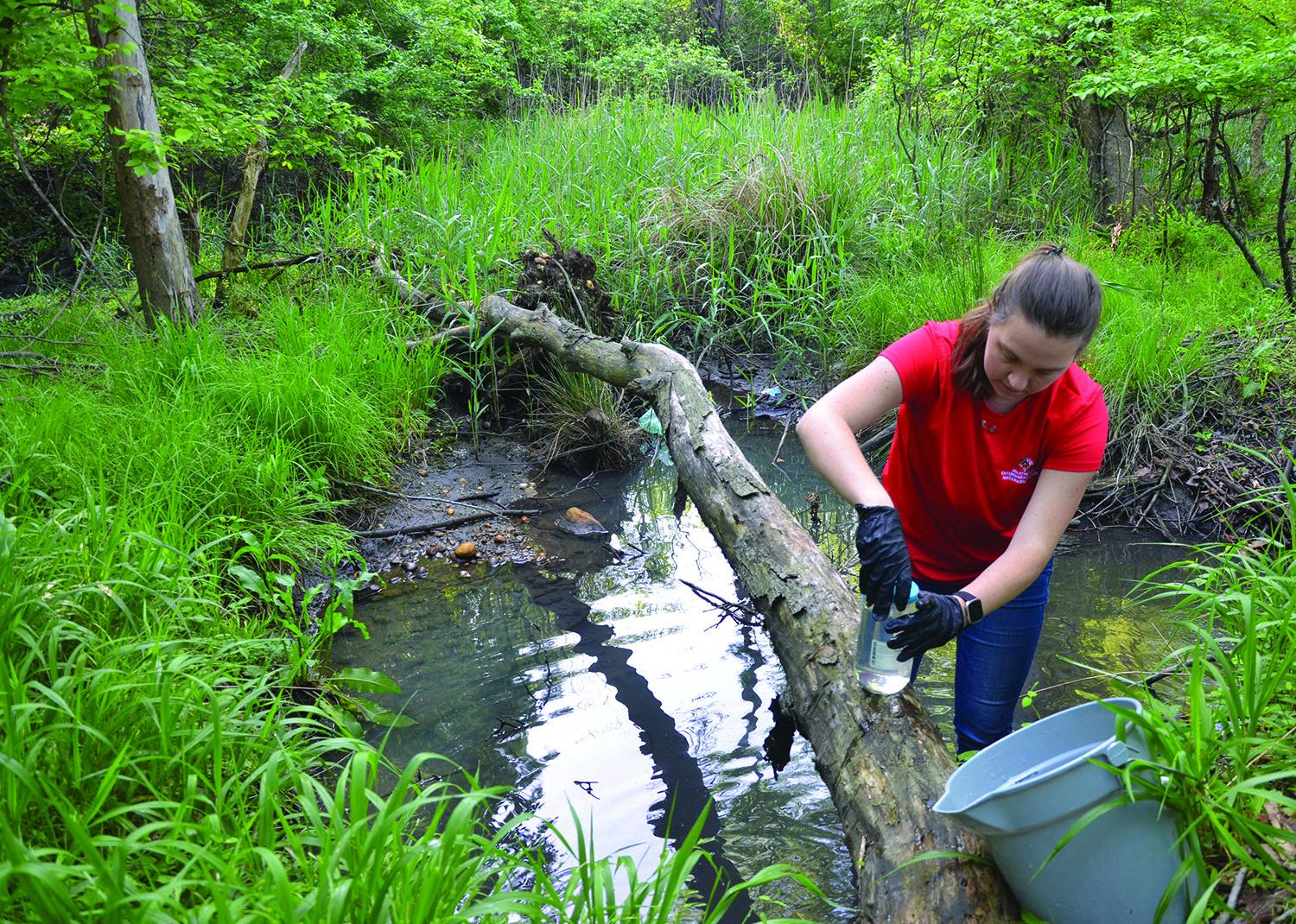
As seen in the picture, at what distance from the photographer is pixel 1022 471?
2.15m

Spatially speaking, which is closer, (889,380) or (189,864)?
(189,864)

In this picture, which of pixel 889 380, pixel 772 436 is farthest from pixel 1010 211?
pixel 889 380

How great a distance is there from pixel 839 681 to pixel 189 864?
1470 mm

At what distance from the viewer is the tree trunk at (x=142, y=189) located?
14.0ft

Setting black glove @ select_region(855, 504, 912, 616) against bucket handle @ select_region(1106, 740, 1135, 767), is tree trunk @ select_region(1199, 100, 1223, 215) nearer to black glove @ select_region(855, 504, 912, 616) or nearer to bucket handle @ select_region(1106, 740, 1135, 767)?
black glove @ select_region(855, 504, 912, 616)

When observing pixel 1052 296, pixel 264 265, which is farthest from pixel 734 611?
pixel 264 265

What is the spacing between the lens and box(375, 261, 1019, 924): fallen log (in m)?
1.68

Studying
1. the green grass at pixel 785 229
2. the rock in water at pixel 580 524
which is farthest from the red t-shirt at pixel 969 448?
the green grass at pixel 785 229

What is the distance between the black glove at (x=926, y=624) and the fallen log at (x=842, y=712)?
25cm

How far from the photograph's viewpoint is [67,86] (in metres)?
3.83

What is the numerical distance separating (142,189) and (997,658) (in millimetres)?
4826

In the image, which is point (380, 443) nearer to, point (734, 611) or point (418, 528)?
point (418, 528)

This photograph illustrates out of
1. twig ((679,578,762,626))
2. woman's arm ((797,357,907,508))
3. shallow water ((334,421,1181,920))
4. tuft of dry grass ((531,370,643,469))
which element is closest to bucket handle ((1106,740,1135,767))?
woman's arm ((797,357,907,508))

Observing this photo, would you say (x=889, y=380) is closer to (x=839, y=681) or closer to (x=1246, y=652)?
(x=839, y=681)
